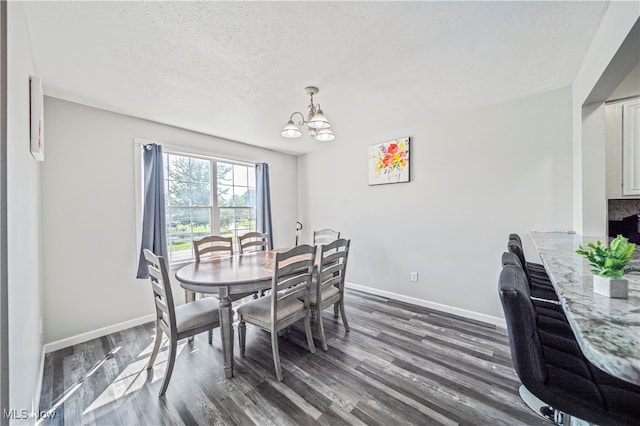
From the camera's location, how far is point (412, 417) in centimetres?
154

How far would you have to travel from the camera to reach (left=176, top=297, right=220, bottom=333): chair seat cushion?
1867 mm

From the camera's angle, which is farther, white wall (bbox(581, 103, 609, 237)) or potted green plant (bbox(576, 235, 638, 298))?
white wall (bbox(581, 103, 609, 237))

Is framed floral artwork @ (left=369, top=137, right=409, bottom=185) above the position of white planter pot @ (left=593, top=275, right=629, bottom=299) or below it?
above

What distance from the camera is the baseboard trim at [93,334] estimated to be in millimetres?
2322

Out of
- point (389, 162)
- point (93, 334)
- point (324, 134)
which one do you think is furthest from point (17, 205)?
point (389, 162)

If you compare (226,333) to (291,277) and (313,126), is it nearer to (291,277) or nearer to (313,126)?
(291,277)

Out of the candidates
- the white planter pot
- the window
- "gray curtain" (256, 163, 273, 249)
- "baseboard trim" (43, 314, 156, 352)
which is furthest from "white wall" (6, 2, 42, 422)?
"gray curtain" (256, 163, 273, 249)

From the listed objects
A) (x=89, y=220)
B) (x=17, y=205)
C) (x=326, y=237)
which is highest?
(x=17, y=205)

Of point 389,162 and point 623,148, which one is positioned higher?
point 389,162

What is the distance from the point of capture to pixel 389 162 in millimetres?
3533

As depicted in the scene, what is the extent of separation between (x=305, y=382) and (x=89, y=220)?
270cm

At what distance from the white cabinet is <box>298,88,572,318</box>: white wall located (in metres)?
0.27

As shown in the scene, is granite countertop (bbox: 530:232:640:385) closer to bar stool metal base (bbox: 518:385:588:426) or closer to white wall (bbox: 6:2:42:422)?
bar stool metal base (bbox: 518:385:588:426)

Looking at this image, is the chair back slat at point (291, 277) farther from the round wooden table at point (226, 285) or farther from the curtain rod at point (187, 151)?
the curtain rod at point (187, 151)
